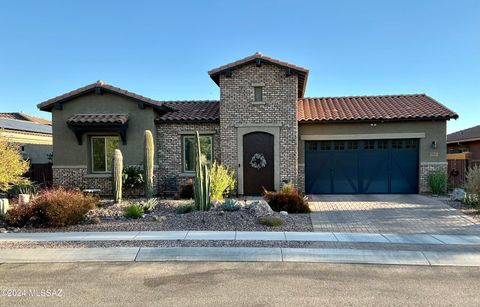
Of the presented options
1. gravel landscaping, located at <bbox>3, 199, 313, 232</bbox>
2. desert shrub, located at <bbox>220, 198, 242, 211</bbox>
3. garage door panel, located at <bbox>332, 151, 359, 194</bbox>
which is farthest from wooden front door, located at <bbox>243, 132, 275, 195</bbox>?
desert shrub, located at <bbox>220, 198, 242, 211</bbox>

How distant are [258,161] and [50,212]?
28.0 ft

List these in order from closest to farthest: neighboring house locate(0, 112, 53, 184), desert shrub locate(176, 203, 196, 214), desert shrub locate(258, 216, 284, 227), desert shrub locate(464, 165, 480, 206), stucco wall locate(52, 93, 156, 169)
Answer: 1. desert shrub locate(258, 216, 284, 227)
2. desert shrub locate(176, 203, 196, 214)
3. desert shrub locate(464, 165, 480, 206)
4. stucco wall locate(52, 93, 156, 169)
5. neighboring house locate(0, 112, 53, 184)

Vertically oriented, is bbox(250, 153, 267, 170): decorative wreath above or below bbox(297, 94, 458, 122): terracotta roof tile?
below

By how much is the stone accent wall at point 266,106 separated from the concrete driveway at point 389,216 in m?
2.40

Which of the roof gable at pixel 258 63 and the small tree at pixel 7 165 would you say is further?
the roof gable at pixel 258 63

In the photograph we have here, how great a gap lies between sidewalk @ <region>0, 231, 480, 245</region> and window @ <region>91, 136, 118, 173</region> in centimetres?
744

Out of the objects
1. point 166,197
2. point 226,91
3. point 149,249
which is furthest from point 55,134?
point 149,249

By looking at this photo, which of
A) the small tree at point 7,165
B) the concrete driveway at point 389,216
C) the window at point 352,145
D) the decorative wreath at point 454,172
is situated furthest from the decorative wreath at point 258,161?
the decorative wreath at point 454,172

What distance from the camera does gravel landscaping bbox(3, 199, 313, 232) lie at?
380 inches

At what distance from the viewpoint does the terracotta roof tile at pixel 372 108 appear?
15.8m

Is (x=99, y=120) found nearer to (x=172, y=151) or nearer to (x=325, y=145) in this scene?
(x=172, y=151)

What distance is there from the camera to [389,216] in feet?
36.7

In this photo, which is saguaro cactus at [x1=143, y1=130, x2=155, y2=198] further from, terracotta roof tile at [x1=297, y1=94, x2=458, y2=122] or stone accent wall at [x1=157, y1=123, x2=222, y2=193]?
terracotta roof tile at [x1=297, y1=94, x2=458, y2=122]

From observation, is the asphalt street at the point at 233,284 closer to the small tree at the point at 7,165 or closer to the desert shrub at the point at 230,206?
the desert shrub at the point at 230,206
